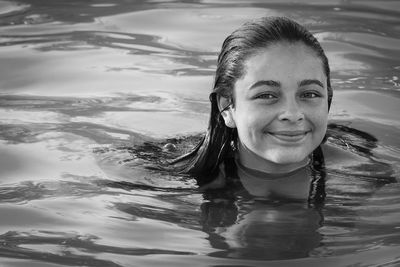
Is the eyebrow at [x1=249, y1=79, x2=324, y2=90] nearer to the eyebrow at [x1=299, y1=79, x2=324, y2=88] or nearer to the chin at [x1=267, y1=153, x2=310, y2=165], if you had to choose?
the eyebrow at [x1=299, y1=79, x2=324, y2=88]

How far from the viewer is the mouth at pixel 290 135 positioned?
5.00 m

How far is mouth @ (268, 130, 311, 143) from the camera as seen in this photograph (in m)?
5.00

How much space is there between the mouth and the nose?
0.26ft

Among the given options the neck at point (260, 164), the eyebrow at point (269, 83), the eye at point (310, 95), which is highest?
the eyebrow at point (269, 83)

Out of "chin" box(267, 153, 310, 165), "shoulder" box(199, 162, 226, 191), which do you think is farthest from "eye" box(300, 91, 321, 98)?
"shoulder" box(199, 162, 226, 191)

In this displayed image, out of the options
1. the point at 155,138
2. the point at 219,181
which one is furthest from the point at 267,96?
the point at 155,138

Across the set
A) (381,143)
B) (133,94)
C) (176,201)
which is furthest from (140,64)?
(176,201)

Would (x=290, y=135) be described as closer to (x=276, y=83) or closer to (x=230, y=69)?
(x=276, y=83)

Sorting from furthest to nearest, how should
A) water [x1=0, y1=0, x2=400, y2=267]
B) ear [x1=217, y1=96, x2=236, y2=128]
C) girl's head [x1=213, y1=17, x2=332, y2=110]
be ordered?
ear [x1=217, y1=96, x2=236, y2=128], girl's head [x1=213, y1=17, x2=332, y2=110], water [x1=0, y1=0, x2=400, y2=267]

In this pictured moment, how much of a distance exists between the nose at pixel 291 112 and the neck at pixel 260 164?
460 millimetres

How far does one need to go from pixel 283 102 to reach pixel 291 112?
0.22ft

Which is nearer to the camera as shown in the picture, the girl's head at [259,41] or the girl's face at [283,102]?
the girl's face at [283,102]

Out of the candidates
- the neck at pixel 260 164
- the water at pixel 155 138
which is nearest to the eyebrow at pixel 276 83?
the neck at pixel 260 164

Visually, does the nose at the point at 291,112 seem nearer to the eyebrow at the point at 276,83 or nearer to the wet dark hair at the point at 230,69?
the eyebrow at the point at 276,83
